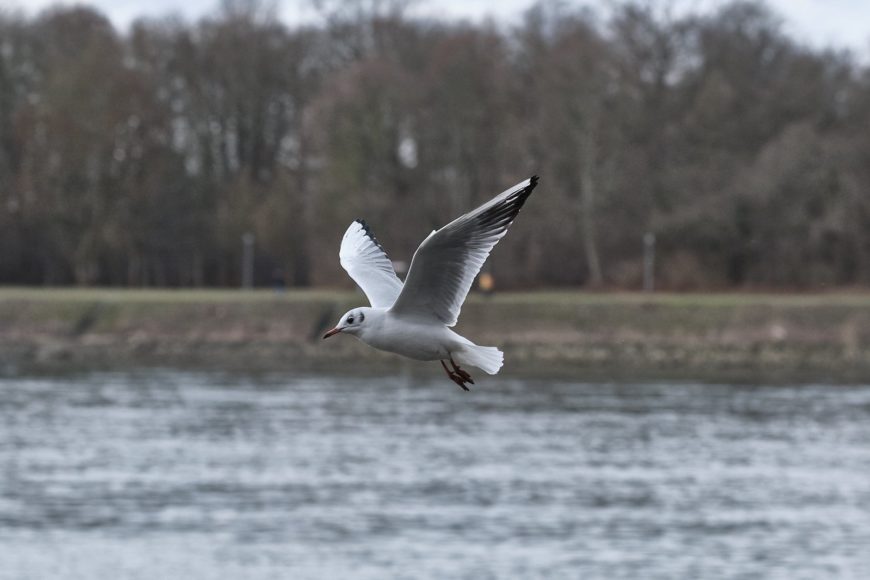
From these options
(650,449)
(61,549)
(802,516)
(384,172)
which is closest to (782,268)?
(384,172)

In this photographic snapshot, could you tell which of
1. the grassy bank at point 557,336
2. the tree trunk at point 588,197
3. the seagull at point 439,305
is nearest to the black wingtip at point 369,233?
the seagull at point 439,305

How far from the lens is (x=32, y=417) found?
48594 mm

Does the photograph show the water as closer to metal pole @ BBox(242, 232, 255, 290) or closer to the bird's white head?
metal pole @ BBox(242, 232, 255, 290)

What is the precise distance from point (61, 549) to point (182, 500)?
5.74 meters

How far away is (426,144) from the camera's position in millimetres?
59844

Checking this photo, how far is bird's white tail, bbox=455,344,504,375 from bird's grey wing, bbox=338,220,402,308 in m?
1.15

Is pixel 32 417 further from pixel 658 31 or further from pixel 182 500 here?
pixel 658 31

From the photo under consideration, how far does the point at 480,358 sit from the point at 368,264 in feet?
5.58

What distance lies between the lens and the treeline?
6059 centimetres

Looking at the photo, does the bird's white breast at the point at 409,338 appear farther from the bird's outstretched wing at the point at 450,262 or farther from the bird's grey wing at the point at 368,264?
the bird's grey wing at the point at 368,264

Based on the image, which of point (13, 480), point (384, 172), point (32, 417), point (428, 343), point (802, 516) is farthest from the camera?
point (384, 172)

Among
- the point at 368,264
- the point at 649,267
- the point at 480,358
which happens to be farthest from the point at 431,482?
the point at 649,267

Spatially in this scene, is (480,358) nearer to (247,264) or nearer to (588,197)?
(588,197)

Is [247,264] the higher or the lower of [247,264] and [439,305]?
the higher
